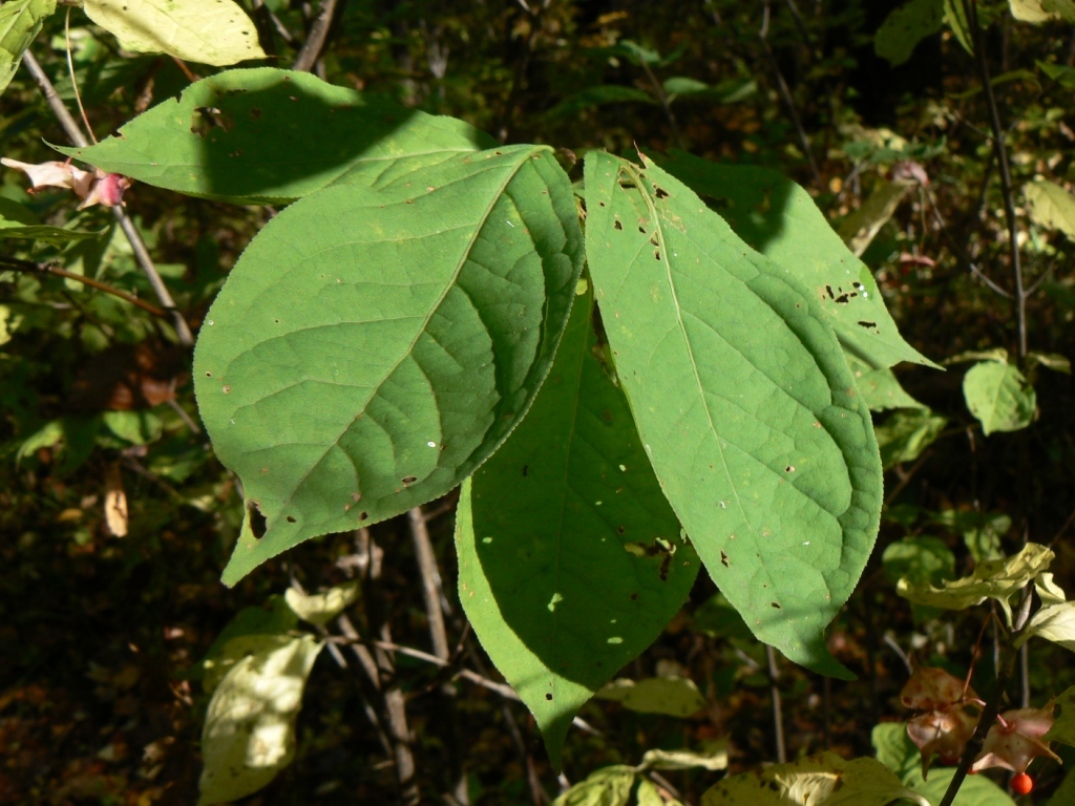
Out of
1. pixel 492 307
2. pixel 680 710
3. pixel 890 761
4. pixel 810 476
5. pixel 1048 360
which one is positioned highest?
pixel 492 307

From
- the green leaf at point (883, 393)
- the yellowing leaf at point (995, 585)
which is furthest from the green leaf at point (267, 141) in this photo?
the green leaf at point (883, 393)

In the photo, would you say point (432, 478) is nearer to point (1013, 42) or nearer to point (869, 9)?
point (1013, 42)

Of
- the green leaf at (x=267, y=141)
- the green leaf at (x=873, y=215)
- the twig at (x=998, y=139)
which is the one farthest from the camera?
the green leaf at (x=873, y=215)

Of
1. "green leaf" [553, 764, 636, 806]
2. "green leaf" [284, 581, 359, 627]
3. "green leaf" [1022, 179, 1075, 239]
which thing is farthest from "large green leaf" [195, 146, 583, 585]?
"green leaf" [1022, 179, 1075, 239]

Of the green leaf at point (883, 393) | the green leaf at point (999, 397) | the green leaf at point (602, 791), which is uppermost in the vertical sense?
the green leaf at point (883, 393)

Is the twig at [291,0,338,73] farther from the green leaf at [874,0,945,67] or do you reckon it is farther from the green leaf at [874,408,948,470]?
the green leaf at [874,408,948,470]

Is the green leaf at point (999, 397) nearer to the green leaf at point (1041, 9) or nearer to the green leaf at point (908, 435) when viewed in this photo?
the green leaf at point (908, 435)

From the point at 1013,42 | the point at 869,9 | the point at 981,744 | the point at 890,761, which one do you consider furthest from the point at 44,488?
the point at 869,9
